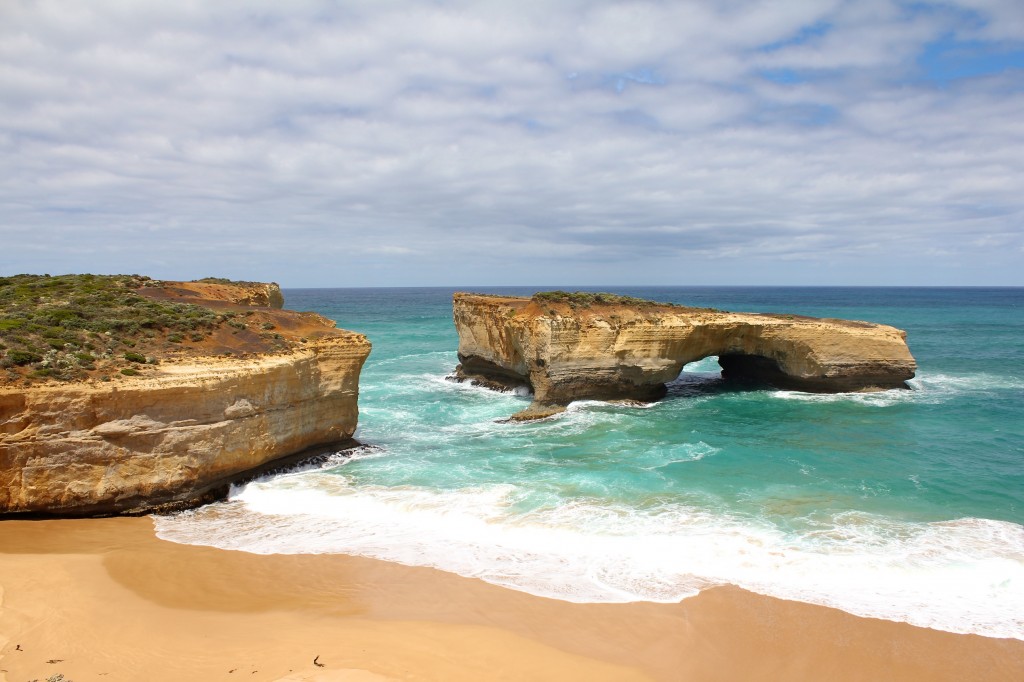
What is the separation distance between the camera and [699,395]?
27812 mm

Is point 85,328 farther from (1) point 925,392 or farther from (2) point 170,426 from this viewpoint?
(1) point 925,392

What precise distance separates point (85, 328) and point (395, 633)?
12.6 m

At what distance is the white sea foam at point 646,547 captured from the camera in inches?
408

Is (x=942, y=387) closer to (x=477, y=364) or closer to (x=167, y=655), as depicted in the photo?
(x=477, y=364)

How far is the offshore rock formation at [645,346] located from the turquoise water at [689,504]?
1.55 metres

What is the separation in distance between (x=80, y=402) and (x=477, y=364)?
773 inches

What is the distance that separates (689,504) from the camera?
1420cm

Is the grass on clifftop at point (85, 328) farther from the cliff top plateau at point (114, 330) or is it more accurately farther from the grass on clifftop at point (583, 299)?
the grass on clifftop at point (583, 299)

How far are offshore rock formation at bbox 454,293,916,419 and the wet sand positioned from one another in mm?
13399

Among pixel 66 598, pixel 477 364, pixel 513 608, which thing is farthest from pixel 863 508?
pixel 477 364

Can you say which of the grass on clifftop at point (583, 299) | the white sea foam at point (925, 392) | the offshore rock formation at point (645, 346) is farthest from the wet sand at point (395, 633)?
the white sea foam at point (925, 392)

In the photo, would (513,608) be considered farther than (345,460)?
No

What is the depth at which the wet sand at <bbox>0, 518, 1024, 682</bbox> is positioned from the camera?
8430 mm

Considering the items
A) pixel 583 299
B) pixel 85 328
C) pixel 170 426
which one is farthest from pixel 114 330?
pixel 583 299
